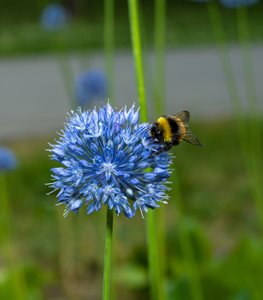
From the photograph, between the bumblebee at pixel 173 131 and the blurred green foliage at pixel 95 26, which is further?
the blurred green foliage at pixel 95 26

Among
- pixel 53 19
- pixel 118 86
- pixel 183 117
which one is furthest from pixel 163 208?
pixel 118 86

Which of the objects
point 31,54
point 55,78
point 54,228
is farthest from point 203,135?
point 31,54

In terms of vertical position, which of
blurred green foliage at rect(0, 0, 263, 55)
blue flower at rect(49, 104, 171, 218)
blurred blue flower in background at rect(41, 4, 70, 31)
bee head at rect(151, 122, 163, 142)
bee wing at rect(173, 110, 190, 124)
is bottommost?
blue flower at rect(49, 104, 171, 218)

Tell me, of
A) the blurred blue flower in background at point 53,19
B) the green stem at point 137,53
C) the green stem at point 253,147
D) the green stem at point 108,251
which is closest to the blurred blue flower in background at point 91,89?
the blurred blue flower in background at point 53,19

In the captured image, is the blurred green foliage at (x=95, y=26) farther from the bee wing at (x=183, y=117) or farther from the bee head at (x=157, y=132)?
the bee head at (x=157, y=132)

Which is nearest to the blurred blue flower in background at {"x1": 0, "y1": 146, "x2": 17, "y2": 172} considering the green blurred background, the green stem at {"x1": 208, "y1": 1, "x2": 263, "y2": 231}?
the green blurred background

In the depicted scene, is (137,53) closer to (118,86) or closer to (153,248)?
(153,248)

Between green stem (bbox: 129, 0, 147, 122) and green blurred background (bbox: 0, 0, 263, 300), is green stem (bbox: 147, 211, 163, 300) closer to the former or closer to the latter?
green stem (bbox: 129, 0, 147, 122)
